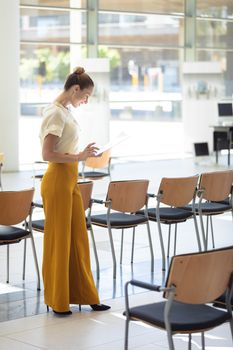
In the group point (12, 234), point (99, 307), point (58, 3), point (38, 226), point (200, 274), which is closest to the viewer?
point (200, 274)

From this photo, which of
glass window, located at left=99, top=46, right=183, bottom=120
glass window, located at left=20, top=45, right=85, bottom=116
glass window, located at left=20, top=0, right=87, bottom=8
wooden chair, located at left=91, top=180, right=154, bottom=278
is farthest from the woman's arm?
glass window, located at left=99, top=46, right=183, bottom=120

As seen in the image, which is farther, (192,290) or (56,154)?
(56,154)

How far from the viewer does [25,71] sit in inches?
650

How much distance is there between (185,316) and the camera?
13.1 feet

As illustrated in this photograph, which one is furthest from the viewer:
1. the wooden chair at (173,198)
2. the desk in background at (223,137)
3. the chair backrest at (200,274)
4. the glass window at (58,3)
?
the desk in background at (223,137)

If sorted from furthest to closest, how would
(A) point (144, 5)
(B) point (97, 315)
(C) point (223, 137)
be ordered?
(A) point (144, 5) < (C) point (223, 137) < (B) point (97, 315)

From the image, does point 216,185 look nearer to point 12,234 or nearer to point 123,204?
point 123,204

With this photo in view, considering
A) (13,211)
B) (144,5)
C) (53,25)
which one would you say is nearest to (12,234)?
(13,211)

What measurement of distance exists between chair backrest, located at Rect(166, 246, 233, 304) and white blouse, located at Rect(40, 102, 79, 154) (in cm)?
185

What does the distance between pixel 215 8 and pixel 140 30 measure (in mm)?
2378

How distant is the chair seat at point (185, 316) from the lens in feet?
12.6

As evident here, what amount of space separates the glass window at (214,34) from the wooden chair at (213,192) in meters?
12.1

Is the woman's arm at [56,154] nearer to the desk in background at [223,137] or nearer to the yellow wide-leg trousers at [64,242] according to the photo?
the yellow wide-leg trousers at [64,242]

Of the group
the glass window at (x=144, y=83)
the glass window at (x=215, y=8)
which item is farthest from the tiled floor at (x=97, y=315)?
the glass window at (x=215, y=8)
